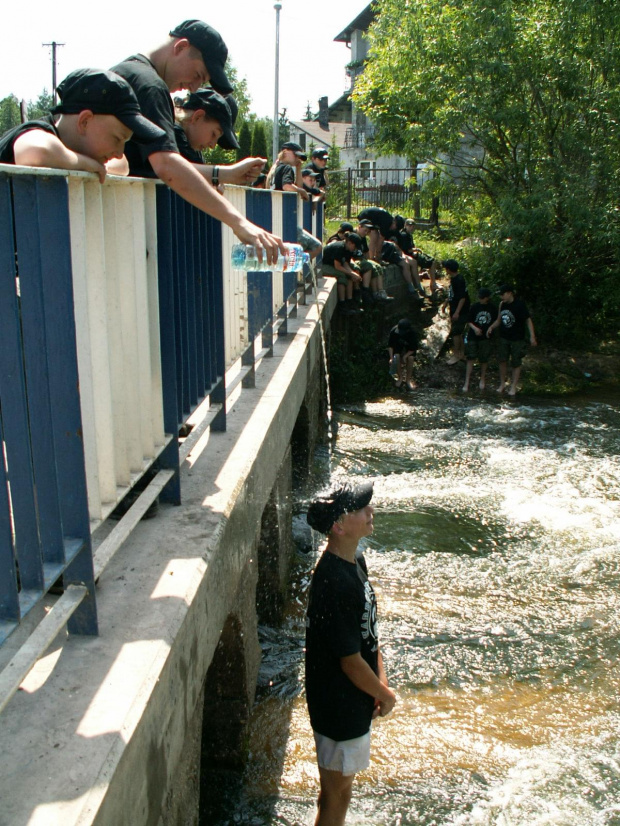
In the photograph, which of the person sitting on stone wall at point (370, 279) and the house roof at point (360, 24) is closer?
the person sitting on stone wall at point (370, 279)

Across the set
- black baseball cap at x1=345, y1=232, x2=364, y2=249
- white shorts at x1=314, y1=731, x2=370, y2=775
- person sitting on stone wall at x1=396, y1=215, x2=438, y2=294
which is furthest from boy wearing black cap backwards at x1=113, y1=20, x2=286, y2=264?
person sitting on stone wall at x1=396, y1=215, x2=438, y2=294

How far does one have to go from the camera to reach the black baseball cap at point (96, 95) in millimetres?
2527

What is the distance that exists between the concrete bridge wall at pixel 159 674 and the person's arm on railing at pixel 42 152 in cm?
133

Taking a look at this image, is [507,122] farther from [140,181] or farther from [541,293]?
[140,181]

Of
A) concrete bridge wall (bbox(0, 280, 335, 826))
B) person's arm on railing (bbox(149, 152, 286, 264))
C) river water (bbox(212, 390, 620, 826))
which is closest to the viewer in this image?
concrete bridge wall (bbox(0, 280, 335, 826))

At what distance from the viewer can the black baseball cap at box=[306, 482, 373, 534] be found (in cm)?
350

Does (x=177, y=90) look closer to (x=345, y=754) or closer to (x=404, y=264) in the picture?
(x=345, y=754)

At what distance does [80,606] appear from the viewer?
7.90 feet

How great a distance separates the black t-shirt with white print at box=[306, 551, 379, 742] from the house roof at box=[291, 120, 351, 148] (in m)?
63.1

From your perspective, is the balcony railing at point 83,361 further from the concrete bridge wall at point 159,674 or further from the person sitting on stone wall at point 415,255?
the person sitting on stone wall at point 415,255

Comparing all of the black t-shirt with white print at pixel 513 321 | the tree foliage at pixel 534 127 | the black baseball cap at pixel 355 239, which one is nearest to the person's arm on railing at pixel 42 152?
the black t-shirt with white print at pixel 513 321

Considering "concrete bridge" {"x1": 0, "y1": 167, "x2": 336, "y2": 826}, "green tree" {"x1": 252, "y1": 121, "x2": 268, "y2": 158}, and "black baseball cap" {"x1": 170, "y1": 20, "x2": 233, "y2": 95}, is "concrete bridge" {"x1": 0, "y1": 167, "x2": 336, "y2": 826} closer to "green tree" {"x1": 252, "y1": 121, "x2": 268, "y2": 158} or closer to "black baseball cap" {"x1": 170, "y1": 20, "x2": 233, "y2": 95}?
"black baseball cap" {"x1": 170, "y1": 20, "x2": 233, "y2": 95}

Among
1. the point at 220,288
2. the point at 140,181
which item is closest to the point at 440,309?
the point at 220,288

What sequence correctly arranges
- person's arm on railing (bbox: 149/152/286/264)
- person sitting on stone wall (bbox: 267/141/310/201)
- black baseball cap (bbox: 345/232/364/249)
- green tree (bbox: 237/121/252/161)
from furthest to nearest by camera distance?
green tree (bbox: 237/121/252/161) → black baseball cap (bbox: 345/232/364/249) → person sitting on stone wall (bbox: 267/141/310/201) → person's arm on railing (bbox: 149/152/286/264)
